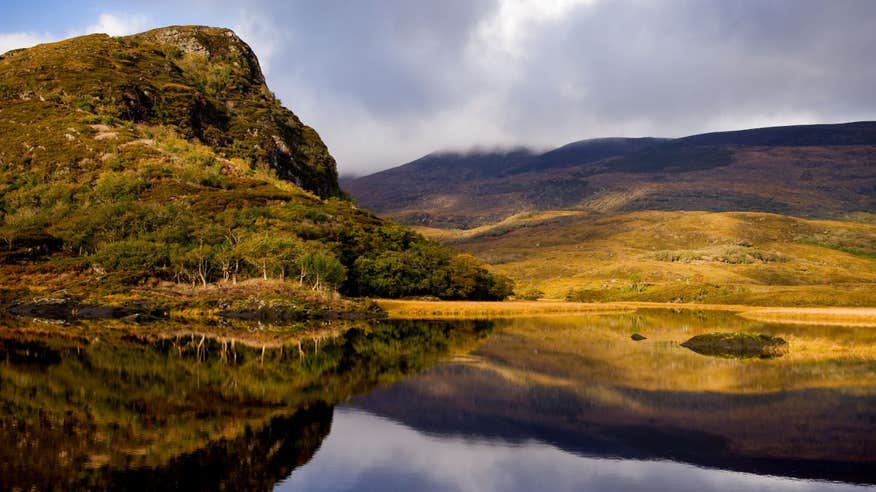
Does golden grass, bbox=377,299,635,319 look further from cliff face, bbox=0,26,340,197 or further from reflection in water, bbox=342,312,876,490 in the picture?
cliff face, bbox=0,26,340,197

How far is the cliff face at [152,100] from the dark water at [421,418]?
366 ft

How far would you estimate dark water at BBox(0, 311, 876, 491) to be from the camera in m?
20.1

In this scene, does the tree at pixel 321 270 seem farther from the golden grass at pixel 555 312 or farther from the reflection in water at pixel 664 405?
the reflection in water at pixel 664 405

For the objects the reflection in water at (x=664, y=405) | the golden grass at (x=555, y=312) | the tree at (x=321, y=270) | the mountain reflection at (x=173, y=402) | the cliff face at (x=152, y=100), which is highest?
the cliff face at (x=152, y=100)

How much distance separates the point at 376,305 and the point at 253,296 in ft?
54.7

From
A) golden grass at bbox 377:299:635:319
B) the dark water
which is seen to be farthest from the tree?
the dark water

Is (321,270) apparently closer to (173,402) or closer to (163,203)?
(163,203)

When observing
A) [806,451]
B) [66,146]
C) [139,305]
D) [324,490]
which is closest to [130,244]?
[139,305]

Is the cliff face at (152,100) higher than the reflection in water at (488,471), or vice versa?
the cliff face at (152,100)

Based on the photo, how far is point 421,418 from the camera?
28.4 m

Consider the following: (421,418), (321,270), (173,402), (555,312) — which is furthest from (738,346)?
(321,270)

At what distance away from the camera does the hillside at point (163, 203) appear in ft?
288

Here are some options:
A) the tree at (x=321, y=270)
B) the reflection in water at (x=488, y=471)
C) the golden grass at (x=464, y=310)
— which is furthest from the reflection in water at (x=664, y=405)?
the tree at (x=321, y=270)

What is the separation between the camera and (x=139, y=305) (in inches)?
3017
